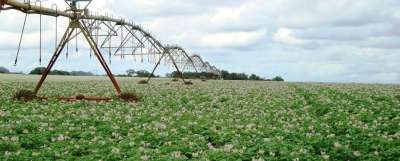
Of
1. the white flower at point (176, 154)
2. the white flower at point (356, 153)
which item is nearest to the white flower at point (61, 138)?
the white flower at point (176, 154)

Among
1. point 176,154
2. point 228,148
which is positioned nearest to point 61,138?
point 176,154

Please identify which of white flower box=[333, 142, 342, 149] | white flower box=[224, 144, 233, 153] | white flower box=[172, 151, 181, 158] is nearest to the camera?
white flower box=[172, 151, 181, 158]

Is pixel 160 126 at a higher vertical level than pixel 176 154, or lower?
higher

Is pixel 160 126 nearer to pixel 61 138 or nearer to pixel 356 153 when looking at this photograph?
pixel 61 138

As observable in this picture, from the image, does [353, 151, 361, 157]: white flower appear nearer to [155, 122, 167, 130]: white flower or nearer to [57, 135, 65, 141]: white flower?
[155, 122, 167, 130]: white flower

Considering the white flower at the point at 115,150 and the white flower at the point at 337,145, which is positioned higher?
the white flower at the point at 337,145

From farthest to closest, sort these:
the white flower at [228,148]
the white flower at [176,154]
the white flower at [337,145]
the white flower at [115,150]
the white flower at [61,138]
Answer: the white flower at [61,138] < the white flower at [337,145] < the white flower at [228,148] < the white flower at [115,150] < the white flower at [176,154]

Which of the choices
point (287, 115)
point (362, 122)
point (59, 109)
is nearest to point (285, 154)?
point (362, 122)

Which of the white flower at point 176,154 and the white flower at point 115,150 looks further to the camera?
the white flower at point 115,150

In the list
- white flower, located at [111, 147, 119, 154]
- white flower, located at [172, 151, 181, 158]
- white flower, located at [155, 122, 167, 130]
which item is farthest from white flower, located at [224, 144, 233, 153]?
white flower, located at [155, 122, 167, 130]

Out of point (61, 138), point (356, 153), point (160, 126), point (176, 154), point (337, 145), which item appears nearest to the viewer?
point (176, 154)

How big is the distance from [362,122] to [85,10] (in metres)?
18.7

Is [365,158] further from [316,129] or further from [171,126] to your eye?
[171,126]

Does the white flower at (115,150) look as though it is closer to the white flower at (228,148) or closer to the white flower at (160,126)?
the white flower at (228,148)
